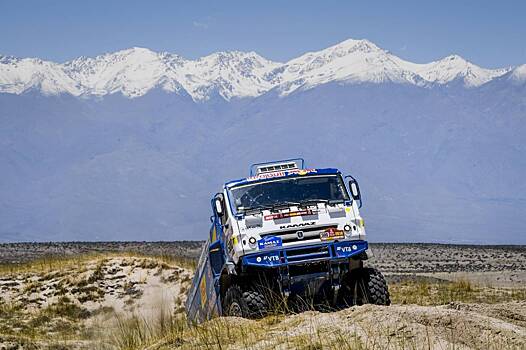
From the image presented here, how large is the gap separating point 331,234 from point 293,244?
76 centimetres

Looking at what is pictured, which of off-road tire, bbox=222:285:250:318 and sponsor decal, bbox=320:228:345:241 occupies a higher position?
sponsor decal, bbox=320:228:345:241

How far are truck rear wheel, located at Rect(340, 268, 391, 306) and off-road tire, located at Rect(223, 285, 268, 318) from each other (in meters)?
1.69

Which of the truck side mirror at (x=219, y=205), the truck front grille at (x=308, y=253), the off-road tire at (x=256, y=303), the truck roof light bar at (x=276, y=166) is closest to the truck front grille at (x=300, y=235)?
the truck front grille at (x=308, y=253)

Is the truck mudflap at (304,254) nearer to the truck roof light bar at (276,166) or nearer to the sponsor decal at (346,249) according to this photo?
the sponsor decal at (346,249)

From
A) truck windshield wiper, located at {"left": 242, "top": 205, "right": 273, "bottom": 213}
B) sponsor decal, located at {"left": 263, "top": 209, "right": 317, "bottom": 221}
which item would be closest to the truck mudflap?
sponsor decal, located at {"left": 263, "top": 209, "right": 317, "bottom": 221}

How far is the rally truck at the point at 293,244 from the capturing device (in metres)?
14.7

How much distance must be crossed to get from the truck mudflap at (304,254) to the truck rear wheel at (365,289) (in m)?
0.50

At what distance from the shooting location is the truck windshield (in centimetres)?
1573

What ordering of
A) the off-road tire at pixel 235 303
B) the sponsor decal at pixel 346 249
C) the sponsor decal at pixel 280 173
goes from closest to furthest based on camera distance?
the off-road tire at pixel 235 303 → the sponsor decal at pixel 346 249 → the sponsor decal at pixel 280 173

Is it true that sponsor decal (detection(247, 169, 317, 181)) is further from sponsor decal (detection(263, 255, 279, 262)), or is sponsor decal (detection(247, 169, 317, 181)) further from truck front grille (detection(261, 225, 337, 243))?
sponsor decal (detection(263, 255, 279, 262))

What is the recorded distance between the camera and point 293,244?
48.6ft

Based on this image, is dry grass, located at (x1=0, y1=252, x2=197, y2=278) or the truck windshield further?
dry grass, located at (x1=0, y1=252, x2=197, y2=278)

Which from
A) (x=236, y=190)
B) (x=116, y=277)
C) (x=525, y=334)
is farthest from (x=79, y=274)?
(x=525, y=334)

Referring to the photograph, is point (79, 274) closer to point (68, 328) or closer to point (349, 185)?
point (68, 328)
